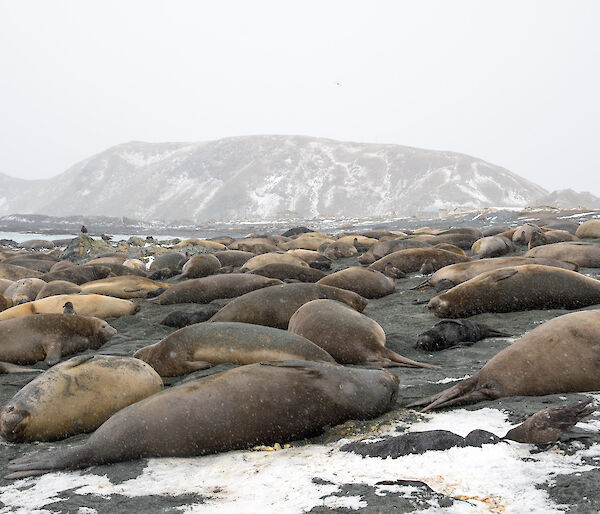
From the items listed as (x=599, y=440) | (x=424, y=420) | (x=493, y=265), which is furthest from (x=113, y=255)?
(x=599, y=440)

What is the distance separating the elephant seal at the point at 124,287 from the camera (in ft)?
23.6

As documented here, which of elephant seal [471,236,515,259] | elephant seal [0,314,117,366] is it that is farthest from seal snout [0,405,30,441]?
elephant seal [471,236,515,259]

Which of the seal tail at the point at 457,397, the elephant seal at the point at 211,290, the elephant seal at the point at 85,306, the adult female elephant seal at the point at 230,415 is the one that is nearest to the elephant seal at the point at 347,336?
the seal tail at the point at 457,397

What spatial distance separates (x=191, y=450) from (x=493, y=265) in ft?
15.2

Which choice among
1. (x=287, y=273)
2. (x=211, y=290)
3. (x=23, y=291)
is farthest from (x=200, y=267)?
(x=23, y=291)

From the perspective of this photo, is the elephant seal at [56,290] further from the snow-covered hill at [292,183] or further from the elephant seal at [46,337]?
the snow-covered hill at [292,183]

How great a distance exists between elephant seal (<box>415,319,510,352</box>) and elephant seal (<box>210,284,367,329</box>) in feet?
4.27

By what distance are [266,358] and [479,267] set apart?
359 centimetres

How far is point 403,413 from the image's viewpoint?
2838 millimetres

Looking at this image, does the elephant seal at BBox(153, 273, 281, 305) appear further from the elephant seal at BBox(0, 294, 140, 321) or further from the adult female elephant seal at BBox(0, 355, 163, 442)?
the adult female elephant seal at BBox(0, 355, 163, 442)

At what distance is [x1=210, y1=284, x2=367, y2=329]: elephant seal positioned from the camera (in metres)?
4.95

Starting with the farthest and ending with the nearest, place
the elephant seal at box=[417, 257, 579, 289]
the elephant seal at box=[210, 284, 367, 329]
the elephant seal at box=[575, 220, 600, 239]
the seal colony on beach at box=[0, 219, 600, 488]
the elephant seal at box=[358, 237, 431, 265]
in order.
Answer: the elephant seal at box=[575, 220, 600, 239] → the elephant seal at box=[358, 237, 431, 265] → the elephant seal at box=[417, 257, 579, 289] → the elephant seal at box=[210, 284, 367, 329] → the seal colony on beach at box=[0, 219, 600, 488]

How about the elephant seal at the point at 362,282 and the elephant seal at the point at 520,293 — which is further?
the elephant seal at the point at 362,282

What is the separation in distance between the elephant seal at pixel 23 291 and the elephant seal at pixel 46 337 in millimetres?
2408
